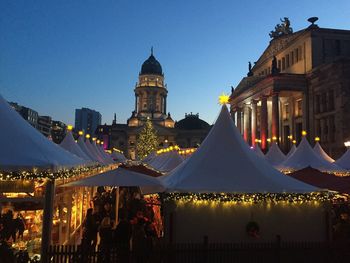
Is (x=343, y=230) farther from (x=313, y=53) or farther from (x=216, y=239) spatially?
(x=313, y=53)

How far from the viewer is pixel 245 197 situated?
977 centimetres

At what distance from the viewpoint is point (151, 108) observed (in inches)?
4840

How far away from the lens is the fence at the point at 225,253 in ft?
27.0

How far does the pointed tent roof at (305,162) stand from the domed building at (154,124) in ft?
281

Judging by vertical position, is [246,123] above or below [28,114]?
below

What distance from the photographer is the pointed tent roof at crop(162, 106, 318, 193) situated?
31.0 ft

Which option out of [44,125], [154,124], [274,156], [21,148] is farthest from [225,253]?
[44,125]

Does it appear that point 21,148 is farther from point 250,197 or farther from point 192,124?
point 192,124

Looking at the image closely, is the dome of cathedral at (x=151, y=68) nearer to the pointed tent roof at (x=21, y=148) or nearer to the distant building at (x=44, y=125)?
the distant building at (x=44, y=125)

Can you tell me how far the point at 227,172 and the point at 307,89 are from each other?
36.5 meters

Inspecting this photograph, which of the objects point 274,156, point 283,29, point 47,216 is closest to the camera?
point 47,216

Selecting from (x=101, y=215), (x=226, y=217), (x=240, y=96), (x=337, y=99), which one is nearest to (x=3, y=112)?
(x=101, y=215)

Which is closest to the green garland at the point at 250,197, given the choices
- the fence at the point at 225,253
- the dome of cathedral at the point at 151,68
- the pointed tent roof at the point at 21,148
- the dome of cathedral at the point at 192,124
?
the fence at the point at 225,253

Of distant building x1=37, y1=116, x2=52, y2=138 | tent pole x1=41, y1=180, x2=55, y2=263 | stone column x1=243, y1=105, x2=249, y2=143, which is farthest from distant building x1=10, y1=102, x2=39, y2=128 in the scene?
tent pole x1=41, y1=180, x2=55, y2=263
